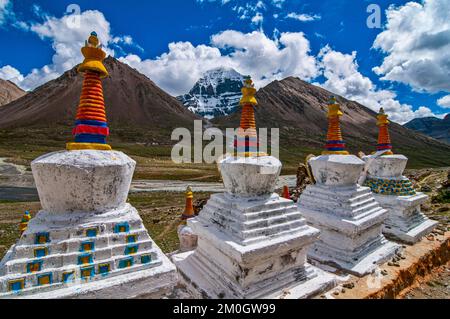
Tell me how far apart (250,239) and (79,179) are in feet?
9.07

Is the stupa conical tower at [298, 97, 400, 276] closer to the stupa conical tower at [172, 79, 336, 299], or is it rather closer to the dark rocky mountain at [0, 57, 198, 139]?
the stupa conical tower at [172, 79, 336, 299]

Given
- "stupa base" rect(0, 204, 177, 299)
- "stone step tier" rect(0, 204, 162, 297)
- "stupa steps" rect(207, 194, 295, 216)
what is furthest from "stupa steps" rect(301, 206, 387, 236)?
"stone step tier" rect(0, 204, 162, 297)

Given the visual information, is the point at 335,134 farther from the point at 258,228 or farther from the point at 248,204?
the point at 258,228

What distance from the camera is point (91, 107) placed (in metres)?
3.85

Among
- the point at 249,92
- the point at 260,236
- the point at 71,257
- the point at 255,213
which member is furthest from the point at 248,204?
the point at 71,257

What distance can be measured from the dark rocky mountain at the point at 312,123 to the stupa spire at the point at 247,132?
8348cm

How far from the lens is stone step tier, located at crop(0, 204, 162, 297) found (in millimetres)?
3049

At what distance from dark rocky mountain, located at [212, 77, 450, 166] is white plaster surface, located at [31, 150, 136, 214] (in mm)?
85407

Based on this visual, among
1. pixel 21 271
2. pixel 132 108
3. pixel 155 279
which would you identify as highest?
pixel 132 108

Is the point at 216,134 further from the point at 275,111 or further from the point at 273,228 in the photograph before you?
the point at 273,228

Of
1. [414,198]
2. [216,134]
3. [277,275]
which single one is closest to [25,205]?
[277,275]

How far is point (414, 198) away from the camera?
7.45 m
